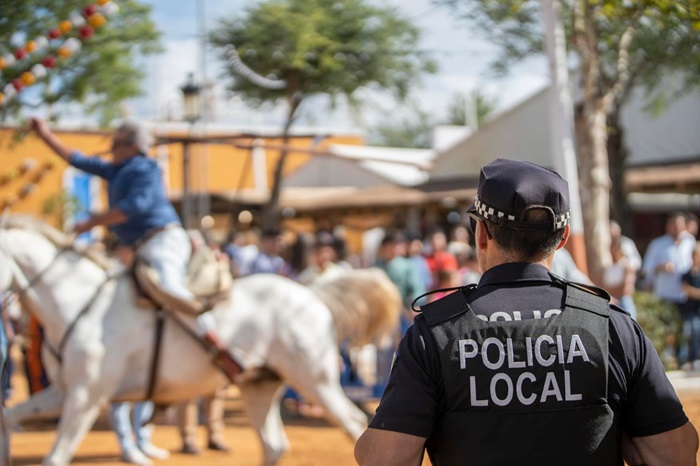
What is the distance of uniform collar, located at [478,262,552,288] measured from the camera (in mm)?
2463

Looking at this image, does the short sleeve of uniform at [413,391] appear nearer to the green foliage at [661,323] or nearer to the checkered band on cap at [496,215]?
the checkered band on cap at [496,215]

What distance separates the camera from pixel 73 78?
18984 millimetres

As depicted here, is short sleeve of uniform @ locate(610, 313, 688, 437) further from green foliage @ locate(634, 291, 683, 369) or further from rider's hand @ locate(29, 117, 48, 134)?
green foliage @ locate(634, 291, 683, 369)

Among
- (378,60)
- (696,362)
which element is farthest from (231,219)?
(696,362)

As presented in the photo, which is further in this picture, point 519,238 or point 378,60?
point 378,60

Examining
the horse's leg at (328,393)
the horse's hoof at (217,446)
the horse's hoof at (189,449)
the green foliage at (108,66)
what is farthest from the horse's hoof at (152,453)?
the green foliage at (108,66)

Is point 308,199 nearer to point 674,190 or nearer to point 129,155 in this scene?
point 674,190

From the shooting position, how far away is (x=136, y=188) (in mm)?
6719

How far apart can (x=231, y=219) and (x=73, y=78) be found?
7.33m

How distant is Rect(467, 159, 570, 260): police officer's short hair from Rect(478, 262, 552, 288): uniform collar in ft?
0.08

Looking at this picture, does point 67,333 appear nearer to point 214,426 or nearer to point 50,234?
point 50,234

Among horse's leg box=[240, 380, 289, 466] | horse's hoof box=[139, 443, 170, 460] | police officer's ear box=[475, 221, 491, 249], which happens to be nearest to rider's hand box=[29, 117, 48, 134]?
horse's leg box=[240, 380, 289, 466]

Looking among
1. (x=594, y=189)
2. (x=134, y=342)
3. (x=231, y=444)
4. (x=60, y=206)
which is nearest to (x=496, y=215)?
(x=134, y=342)

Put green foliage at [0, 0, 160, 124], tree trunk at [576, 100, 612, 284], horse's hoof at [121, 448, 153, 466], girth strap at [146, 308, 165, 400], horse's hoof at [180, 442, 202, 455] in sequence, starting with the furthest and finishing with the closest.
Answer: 1. green foliage at [0, 0, 160, 124]
2. tree trunk at [576, 100, 612, 284]
3. horse's hoof at [180, 442, 202, 455]
4. horse's hoof at [121, 448, 153, 466]
5. girth strap at [146, 308, 165, 400]
